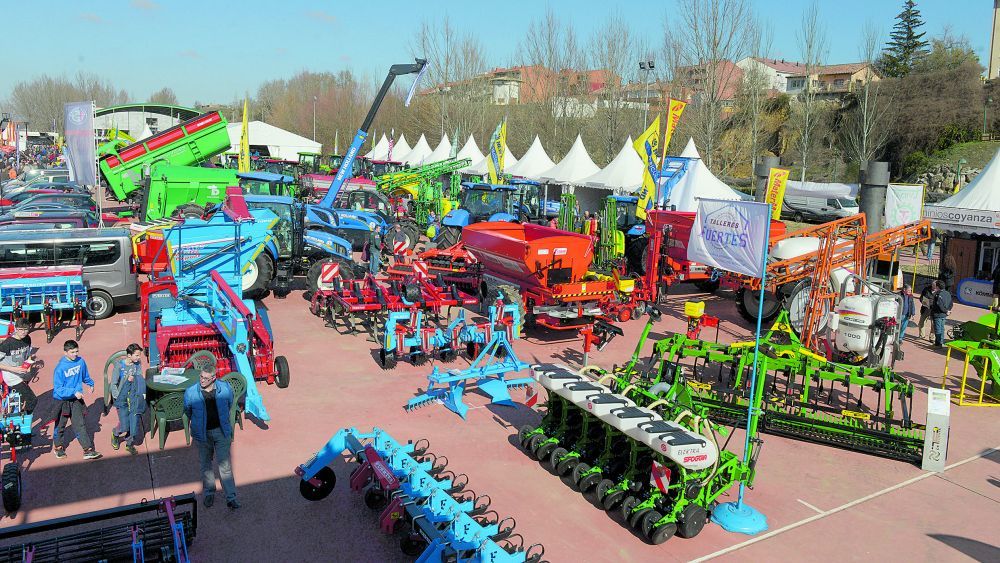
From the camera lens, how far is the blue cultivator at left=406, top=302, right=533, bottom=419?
9.09m

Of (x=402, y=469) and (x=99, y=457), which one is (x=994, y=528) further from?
(x=99, y=457)

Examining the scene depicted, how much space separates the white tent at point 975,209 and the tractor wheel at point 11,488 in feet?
61.2

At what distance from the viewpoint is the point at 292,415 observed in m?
8.84

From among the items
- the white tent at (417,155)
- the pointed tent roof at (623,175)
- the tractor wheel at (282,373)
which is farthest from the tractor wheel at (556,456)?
the white tent at (417,155)

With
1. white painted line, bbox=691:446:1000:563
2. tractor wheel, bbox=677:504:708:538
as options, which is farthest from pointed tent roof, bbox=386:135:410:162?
tractor wheel, bbox=677:504:708:538

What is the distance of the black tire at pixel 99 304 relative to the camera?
1300 centimetres

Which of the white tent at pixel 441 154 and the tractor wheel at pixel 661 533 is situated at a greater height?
the white tent at pixel 441 154

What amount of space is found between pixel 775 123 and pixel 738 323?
34.7 m

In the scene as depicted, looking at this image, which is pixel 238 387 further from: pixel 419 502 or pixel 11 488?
pixel 419 502

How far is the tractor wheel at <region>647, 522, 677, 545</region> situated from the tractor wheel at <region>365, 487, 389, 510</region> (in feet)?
7.72

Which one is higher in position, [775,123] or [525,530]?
[775,123]

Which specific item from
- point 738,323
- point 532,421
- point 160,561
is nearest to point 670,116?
point 738,323

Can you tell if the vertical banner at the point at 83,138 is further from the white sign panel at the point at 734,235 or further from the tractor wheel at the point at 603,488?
the tractor wheel at the point at 603,488

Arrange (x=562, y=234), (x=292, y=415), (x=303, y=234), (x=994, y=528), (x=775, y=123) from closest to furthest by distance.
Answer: (x=994, y=528), (x=292, y=415), (x=562, y=234), (x=303, y=234), (x=775, y=123)
